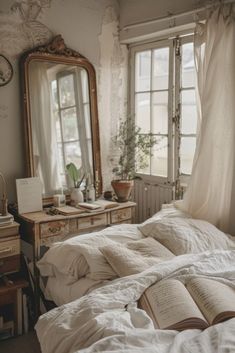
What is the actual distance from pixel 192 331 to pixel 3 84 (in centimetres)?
213

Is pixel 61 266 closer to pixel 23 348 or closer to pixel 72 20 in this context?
pixel 23 348

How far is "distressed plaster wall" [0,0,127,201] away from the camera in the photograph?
274 centimetres

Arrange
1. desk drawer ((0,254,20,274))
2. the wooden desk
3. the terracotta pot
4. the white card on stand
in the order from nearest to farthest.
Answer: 1. desk drawer ((0,254,20,274))
2. the wooden desk
3. the white card on stand
4. the terracotta pot

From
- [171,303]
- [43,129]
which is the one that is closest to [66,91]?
[43,129]

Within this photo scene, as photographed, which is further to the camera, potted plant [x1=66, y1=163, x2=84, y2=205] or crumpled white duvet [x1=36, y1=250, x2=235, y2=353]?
potted plant [x1=66, y1=163, x2=84, y2=205]

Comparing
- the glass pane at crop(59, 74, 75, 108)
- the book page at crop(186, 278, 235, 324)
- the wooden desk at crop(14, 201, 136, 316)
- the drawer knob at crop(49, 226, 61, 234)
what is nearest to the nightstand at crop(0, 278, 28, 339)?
the wooden desk at crop(14, 201, 136, 316)

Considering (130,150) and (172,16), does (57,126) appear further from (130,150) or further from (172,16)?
(172,16)

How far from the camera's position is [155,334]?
1.34 meters

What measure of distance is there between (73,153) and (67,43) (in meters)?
0.90

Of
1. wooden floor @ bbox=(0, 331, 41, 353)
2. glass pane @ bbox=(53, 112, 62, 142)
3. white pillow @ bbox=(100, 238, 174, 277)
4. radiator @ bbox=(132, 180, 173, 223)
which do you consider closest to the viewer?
white pillow @ bbox=(100, 238, 174, 277)

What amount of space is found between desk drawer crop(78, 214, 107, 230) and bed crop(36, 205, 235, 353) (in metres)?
0.31

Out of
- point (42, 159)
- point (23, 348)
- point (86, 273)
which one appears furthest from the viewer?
point (42, 159)

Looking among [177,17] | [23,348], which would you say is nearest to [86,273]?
[23,348]

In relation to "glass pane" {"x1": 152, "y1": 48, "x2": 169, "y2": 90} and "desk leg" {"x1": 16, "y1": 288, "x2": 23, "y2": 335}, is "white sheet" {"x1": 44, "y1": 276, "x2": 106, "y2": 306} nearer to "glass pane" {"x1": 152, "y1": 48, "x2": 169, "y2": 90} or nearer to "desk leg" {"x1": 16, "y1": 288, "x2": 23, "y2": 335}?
"desk leg" {"x1": 16, "y1": 288, "x2": 23, "y2": 335}
